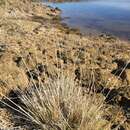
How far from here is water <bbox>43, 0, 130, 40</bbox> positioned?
723 inches

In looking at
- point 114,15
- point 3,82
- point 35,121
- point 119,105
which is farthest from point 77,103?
point 114,15

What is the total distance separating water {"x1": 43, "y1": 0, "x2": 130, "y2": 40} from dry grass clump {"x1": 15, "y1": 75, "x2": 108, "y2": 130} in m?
12.6

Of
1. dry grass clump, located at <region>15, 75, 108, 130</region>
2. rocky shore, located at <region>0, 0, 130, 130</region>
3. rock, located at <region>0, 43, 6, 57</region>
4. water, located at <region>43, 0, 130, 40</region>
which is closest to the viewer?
dry grass clump, located at <region>15, 75, 108, 130</region>

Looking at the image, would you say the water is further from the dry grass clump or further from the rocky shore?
the dry grass clump

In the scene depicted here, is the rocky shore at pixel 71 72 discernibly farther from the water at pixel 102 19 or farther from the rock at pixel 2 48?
the water at pixel 102 19

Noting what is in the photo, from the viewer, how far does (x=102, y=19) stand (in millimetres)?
21109

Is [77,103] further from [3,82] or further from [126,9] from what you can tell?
[126,9]

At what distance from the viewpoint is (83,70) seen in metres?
5.55

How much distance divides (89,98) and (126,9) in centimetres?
2028

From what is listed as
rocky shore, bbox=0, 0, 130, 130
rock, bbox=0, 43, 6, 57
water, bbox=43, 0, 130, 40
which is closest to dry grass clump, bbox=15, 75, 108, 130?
rocky shore, bbox=0, 0, 130, 130

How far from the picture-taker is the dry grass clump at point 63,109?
3996 millimetres

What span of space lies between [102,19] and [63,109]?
17.2 m

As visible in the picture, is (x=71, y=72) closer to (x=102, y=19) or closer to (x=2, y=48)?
(x=2, y=48)

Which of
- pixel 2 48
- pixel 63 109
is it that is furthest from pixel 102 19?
pixel 63 109
